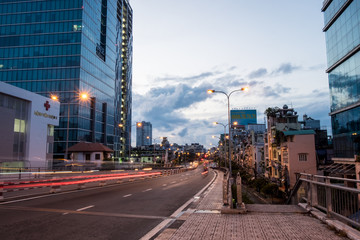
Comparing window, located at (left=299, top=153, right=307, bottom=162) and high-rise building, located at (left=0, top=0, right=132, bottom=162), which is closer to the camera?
window, located at (left=299, top=153, right=307, bottom=162)

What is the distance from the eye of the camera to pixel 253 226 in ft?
26.7

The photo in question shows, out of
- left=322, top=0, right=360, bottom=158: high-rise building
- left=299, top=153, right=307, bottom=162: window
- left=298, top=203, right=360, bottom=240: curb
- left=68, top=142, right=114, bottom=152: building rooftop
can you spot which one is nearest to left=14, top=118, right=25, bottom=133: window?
left=68, top=142, right=114, bottom=152: building rooftop

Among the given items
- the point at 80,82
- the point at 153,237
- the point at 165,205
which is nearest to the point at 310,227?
the point at 153,237

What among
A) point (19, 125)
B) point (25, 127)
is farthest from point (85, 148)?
point (19, 125)

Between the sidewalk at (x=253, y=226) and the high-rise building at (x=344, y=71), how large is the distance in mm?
30070

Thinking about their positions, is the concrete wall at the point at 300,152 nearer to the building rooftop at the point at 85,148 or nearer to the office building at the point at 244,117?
the building rooftop at the point at 85,148

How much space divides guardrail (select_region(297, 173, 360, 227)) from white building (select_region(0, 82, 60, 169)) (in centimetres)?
3906

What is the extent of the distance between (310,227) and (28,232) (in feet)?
25.1

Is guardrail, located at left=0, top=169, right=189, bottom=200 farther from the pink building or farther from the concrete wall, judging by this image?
the concrete wall

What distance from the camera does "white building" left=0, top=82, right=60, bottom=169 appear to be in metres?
41.7

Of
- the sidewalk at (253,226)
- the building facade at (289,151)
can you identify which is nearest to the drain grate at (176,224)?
the sidewalk at (253,226)

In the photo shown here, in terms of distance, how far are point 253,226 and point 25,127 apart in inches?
1830

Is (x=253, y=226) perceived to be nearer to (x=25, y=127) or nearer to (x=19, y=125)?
(x=19, y=125)

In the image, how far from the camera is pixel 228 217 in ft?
31.2
